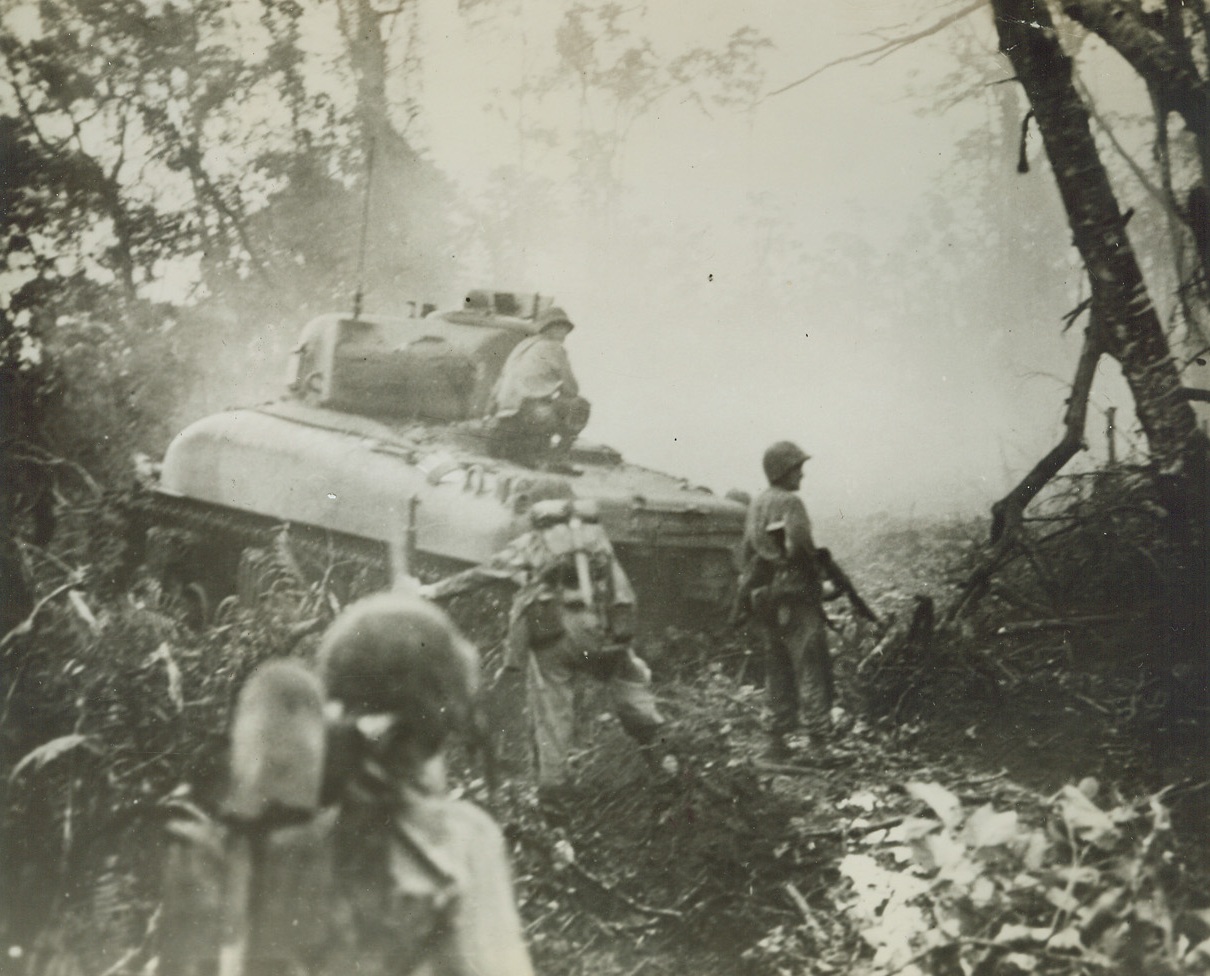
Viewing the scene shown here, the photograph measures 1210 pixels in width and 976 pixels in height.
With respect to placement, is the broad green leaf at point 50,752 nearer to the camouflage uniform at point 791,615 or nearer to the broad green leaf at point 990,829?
the camouflage uniform at point 791,615

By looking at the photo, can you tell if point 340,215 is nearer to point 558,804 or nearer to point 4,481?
point 4,481

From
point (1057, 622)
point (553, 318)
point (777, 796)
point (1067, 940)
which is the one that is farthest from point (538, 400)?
A: point (1067, 940)

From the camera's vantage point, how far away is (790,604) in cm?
379

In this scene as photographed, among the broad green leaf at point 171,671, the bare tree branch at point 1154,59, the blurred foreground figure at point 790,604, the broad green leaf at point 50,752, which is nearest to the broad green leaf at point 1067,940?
the blurred foreground figure at point 790,604

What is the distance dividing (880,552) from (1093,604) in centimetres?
77

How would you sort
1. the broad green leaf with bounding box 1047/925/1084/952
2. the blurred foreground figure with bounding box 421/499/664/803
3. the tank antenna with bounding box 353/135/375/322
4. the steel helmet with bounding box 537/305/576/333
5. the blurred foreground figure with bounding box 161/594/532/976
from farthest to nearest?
the tank antenna with bounding box 353/135/375/322 → the steel helmet with bounding box 537/305/576/333 → the blurred foreground figure with bounding box 421/499/664/803 → the broad green leaf with bounding box 1047/925/1084/952 → the blurred foreground figure with bounding box 161/594/532/976

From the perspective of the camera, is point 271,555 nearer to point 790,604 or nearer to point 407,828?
point 407,828

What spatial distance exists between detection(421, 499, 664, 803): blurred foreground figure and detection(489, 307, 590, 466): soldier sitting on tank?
22.6 inches

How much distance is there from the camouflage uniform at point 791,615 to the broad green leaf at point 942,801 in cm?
44

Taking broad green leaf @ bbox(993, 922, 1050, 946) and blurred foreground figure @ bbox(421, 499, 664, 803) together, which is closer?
broad green leaf @ bbox(993, 922, 1050, 946)

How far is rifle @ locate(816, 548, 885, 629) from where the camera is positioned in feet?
12.3

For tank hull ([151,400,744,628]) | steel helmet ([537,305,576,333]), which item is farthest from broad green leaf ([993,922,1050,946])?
steel helmet ([537,305,576,333])

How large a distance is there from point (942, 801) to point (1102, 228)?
212 cm

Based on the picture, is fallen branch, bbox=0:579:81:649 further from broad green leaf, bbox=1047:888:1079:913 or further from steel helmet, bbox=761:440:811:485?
broad green leaf, bbox=1047:888:1079:913
